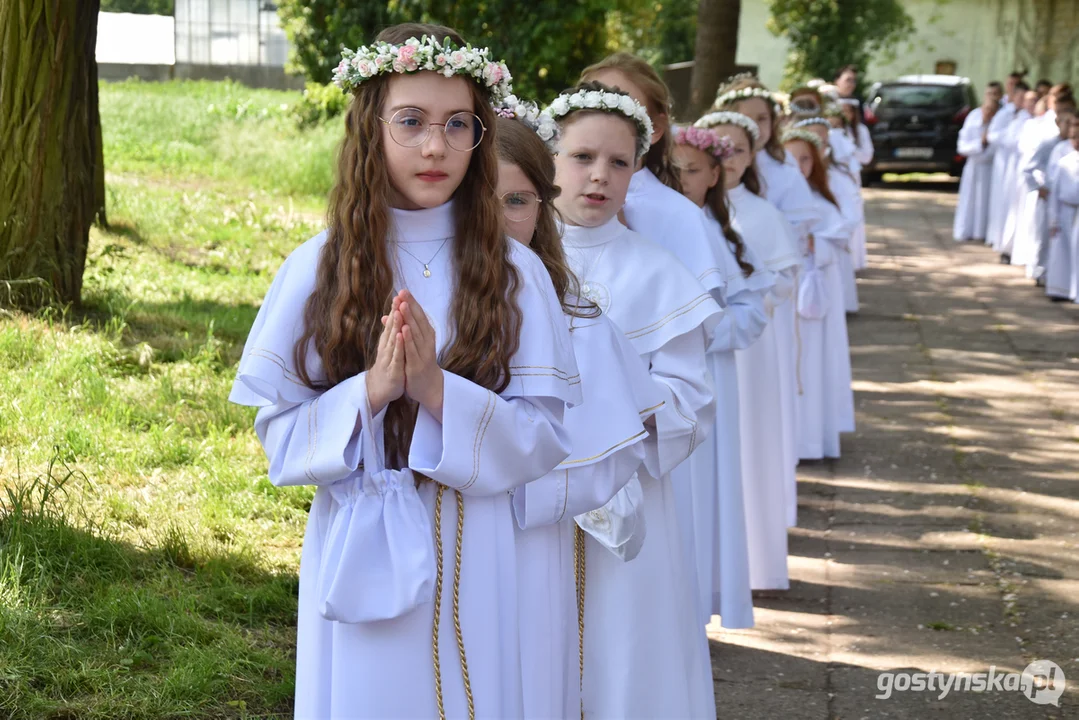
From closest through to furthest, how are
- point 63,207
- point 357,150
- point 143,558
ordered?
1. point 357,150
2. point 143,558
3. point 63,207

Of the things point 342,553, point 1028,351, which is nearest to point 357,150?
point 342,553

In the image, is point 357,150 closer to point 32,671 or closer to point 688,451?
point 688,451

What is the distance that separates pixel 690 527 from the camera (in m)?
4.54

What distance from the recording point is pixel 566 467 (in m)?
2.94

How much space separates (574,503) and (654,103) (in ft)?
7.21

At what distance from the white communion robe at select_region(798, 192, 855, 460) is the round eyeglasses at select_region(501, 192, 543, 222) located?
5.10 metres

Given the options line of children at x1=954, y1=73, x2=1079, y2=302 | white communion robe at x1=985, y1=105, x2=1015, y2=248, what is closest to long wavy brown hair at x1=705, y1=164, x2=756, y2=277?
line of children at x1=954, y1=73, x2=1079, y2=302

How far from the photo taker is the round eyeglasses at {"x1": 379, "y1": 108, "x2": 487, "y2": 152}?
8.96ft

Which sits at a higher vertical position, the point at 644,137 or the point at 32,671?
the point at 644,137

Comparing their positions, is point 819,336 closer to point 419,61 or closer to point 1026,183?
point 419,61

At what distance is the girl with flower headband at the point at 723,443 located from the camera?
504cm

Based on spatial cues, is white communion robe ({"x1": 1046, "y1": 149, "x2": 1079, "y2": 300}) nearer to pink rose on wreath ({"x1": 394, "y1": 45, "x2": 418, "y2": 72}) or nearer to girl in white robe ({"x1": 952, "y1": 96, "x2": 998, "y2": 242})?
girl in white robe ({"x1": 952, "y1": 96, "x2": 998, "y2": 242})

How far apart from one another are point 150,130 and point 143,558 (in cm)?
1398

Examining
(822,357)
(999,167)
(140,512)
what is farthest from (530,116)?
(999,167)
